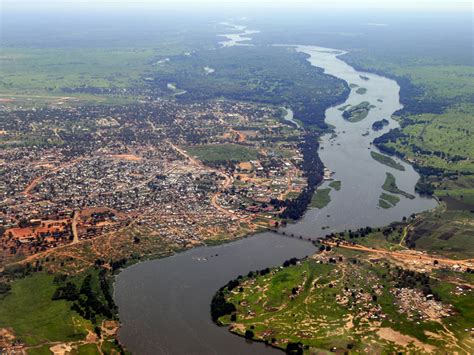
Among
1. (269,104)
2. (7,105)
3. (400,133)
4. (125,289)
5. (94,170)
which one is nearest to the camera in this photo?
(125,289)

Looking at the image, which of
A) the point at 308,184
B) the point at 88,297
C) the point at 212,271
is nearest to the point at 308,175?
the point at 308,184

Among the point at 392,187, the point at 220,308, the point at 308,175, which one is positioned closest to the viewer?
the point at 220,308

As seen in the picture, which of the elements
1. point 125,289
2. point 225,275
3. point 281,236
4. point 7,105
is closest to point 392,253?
point 281,236

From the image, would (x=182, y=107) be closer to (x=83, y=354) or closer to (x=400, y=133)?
(x=400, y=133)

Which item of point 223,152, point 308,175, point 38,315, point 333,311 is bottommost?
point 333,311

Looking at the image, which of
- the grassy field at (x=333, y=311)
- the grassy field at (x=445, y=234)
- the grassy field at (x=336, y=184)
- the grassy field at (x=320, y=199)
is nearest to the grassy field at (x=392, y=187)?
the grassy field at (x=336, y=184)

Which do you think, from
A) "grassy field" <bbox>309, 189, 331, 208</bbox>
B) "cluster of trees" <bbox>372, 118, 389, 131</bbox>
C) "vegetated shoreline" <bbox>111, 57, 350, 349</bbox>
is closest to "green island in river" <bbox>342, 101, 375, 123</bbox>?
"cluster of trees" <bbox>372, 118, 389, 131</bbox>

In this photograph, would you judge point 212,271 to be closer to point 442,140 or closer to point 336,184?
point 336,184
